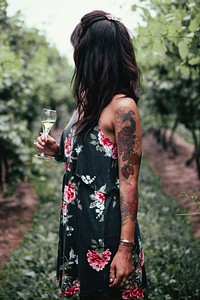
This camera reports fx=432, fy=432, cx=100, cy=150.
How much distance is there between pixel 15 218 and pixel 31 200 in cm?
167

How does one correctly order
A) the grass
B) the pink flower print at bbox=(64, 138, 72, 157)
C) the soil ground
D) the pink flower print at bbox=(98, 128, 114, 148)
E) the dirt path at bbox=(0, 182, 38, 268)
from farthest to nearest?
the soil ground
the dirt path at bbox=(0, 182, 38, 268)
the grass
the pink flower print at bbox=(64, 138, 72, 157)
the pink flower print at bbox=(98, 128, 114, 148)

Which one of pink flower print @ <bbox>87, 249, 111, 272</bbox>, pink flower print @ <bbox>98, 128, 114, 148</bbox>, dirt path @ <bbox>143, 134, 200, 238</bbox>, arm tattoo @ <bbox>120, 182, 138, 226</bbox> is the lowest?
dirt path @ <bbox>143, 134, 200, 238</bbox>

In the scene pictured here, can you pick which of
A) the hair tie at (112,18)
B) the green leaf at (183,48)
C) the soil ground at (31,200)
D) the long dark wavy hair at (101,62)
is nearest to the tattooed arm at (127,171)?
the long dark wavy hair at (101,62)

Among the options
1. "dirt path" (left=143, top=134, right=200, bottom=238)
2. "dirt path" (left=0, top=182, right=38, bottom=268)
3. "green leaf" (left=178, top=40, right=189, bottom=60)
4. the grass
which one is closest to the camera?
"green leaf" (left=178, top=40, right=189, bottom=60)

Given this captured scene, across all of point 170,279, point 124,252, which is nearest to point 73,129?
point 124,252

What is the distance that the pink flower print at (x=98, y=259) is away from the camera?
205cm

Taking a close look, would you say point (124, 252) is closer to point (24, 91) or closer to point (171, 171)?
point (24, 91)

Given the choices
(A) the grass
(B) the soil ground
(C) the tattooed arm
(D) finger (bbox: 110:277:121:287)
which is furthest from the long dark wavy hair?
(A) the grass

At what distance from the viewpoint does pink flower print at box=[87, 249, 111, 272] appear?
2.05 meters

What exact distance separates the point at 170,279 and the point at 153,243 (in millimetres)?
1339

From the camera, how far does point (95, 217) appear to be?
2061 mm

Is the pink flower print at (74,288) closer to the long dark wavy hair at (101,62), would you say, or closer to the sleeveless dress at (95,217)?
the sleeveless dress at (95,217)

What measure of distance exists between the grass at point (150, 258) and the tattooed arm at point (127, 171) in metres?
2.10

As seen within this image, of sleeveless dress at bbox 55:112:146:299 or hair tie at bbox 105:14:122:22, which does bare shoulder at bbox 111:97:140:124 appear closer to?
sleeveless dress at bbox 55:112:146:299
